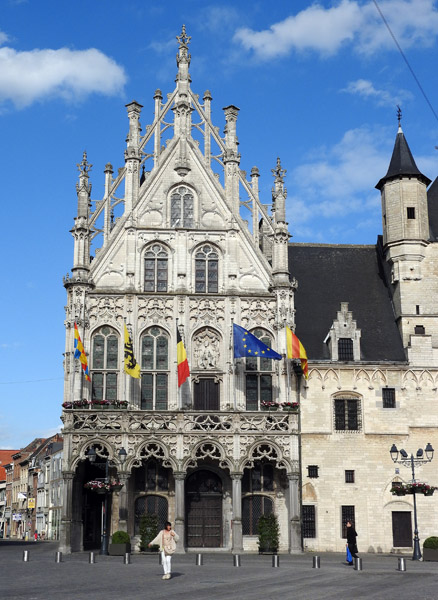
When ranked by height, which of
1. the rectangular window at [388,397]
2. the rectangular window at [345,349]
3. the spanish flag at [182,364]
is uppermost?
the rectangular window at [345,349]

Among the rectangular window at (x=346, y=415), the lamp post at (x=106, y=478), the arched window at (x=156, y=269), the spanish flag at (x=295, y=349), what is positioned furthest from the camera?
the arched window at (x=156, y=269)

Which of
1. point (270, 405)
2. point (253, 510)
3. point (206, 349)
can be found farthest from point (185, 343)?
point (253, 510)

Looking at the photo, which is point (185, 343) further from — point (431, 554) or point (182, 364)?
point (431, 554)

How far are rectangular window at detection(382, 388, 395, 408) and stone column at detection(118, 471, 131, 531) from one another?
1329cm

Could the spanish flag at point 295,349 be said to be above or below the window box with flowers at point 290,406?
above

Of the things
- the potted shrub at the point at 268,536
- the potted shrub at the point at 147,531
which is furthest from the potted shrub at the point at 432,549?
the potted shrub at the point at 147,531

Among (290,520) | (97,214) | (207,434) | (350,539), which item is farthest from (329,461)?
(97,214)

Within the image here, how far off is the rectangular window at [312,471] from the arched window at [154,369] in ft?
25.0

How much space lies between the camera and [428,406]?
41062mm

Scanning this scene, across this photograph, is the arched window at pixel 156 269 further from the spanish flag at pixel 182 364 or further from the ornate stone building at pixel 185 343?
the spanish flag at pixel 182 364

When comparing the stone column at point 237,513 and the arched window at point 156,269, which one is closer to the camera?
the stone column at point 237,513

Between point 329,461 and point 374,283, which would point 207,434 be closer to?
point 329,461

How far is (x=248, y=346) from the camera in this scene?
3806 centimetres

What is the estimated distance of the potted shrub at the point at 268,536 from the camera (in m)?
37.3
